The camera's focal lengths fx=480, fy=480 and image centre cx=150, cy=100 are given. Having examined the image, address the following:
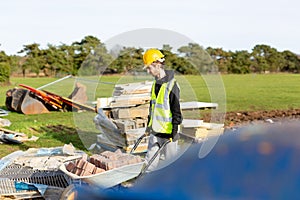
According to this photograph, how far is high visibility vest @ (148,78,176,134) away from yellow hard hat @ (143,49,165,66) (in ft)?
1.15

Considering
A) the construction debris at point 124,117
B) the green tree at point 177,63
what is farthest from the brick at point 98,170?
the construction debris at point 124,117

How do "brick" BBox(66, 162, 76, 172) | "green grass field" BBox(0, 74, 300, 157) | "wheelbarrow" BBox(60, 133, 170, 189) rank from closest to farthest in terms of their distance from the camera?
"wheelbarrow" BBox(60, 133, 170, 189) → "brick" BBox(66, 162, 76, 172) → "green grass field" BBox(0, 74, 300, 157)

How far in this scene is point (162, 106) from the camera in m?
5.74

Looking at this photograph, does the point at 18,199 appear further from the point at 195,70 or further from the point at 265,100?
the point at 265,100

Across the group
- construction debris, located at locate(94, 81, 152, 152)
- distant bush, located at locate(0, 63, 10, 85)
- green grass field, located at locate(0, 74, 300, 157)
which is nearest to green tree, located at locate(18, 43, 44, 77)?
distant bush, located at locate(0, 63, 10, 85)

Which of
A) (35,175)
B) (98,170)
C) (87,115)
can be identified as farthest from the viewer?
(87,115)

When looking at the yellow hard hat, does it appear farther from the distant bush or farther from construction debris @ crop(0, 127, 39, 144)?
the distant bush

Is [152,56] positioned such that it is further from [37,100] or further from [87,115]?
[37,100]

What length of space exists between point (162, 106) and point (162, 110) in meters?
0.05

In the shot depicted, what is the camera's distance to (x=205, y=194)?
2.22 meters

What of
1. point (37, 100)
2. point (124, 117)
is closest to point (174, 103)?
point (124, 117)

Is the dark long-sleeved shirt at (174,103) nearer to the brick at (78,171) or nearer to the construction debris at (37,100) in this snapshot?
the brick at (78,171)

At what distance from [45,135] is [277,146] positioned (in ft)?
31.3

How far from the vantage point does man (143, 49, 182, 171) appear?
5.62 m
